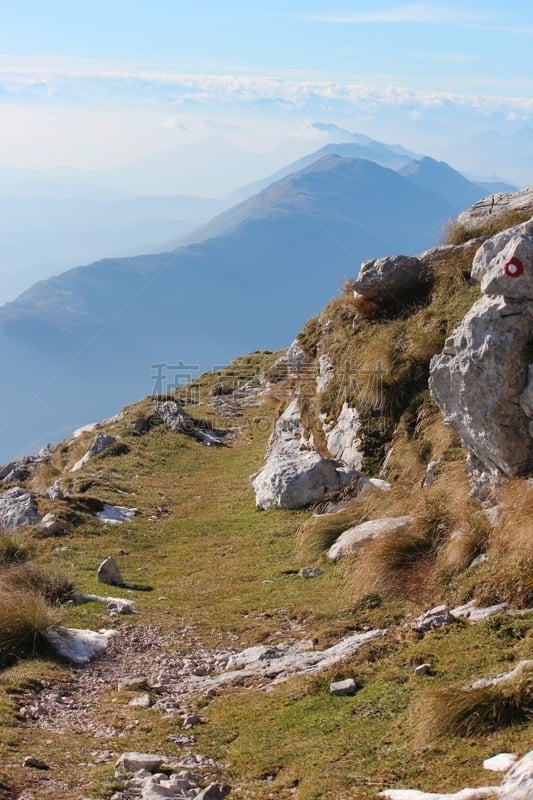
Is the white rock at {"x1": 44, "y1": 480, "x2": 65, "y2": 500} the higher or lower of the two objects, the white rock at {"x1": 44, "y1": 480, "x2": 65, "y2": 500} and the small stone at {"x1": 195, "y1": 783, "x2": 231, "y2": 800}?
the lower

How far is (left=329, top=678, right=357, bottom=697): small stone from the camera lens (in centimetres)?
960

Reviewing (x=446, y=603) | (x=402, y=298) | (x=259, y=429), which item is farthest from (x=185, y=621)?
(x=259, y=429)

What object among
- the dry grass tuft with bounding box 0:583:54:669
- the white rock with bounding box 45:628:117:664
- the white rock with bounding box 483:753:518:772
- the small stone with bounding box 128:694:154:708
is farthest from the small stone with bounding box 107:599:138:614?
the white rock with bounding box 483:753:518:772

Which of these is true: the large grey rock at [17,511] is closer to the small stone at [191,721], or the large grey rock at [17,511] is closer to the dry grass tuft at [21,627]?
the dry grass tuft at [21,627]

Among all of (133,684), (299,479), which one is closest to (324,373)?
(299,479)

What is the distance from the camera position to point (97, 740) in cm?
955

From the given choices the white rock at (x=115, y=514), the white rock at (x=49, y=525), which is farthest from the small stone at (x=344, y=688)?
the white rock at (x=115, y=514)

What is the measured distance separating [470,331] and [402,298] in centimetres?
946

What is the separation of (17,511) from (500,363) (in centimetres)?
1362

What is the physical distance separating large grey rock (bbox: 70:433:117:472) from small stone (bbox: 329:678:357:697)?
75.7 ft

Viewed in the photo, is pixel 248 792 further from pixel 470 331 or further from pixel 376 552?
pixel 470 331

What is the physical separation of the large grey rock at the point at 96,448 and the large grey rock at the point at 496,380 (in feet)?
65.5

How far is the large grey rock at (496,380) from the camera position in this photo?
45.5 feet

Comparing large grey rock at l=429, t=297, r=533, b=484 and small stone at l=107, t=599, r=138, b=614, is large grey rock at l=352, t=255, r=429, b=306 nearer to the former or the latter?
large grey rock at l=429, t=297, r=533, b=484
